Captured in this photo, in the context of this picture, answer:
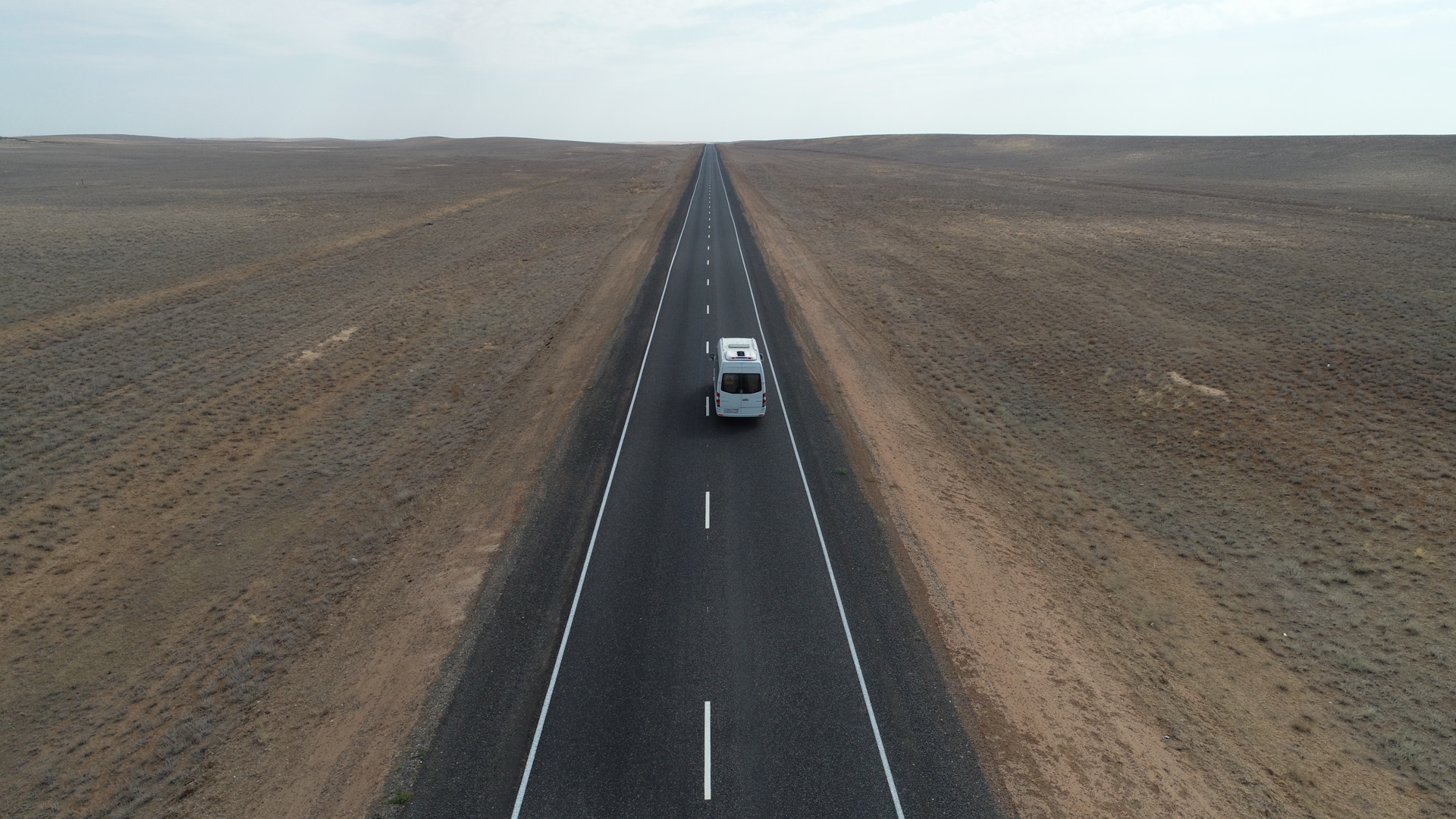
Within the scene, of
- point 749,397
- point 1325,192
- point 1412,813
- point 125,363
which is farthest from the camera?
point 1325,192

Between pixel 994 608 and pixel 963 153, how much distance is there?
142292 mm

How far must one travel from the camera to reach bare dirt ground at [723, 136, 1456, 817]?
1086 cm

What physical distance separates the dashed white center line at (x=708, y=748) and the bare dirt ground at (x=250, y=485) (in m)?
5.13

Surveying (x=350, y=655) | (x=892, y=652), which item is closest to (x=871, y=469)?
(x=892, y=652)

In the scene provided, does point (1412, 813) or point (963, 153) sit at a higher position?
point (963, 153)

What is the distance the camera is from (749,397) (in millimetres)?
20531

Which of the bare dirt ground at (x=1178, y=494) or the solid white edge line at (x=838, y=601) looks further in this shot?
the bare dirt ground at (x=1178, y=494)

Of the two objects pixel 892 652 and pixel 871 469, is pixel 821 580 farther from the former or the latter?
pixel 871 469

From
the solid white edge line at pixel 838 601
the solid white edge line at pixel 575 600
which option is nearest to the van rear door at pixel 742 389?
the solid white edge line at pixel 838 601

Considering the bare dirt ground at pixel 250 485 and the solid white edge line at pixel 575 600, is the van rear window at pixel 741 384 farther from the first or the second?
the bare dirt ground at pixel 250 485

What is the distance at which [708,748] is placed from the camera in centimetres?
1048

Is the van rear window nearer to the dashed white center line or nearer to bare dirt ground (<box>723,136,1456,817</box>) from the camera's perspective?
bare dirt ground (<box>723,136,1456,817</box>)

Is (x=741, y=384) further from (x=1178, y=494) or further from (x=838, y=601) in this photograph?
(x=1178, y=494)

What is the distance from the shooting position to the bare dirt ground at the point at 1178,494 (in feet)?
35.6
